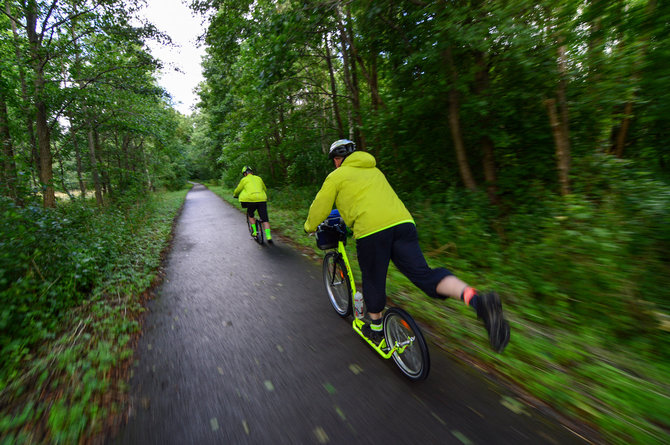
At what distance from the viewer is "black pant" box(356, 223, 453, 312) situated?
2434mm

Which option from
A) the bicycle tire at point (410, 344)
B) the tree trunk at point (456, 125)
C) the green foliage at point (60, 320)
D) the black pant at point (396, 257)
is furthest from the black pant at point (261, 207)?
the bicycle tire at point (410, 344)

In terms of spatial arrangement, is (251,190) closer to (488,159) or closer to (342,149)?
(342,149)

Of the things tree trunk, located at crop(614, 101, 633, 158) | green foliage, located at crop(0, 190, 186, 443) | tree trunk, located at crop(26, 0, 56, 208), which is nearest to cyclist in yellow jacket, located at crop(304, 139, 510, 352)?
green foliage, located at crop(0, 190, 186, 443)

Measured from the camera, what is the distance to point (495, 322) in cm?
197

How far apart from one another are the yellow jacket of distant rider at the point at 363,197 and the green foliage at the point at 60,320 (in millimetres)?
2570

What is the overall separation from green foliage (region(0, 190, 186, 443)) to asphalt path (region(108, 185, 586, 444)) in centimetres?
34

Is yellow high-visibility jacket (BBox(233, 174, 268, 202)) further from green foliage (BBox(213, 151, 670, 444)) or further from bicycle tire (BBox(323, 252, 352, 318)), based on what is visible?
bicycle tire (BBox(323, 252, 352, 318))

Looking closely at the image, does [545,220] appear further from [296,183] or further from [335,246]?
[296,183]

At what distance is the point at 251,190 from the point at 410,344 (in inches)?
241

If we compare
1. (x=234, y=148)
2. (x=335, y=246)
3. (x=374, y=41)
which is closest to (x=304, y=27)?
(x=374, y=41)

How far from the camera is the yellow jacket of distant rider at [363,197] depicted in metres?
2.51

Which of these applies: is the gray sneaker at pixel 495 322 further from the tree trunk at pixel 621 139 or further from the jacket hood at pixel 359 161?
the tree trunk at pixel 621 139

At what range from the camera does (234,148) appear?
15930 mm

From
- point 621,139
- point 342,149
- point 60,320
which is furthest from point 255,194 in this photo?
point 621,139
